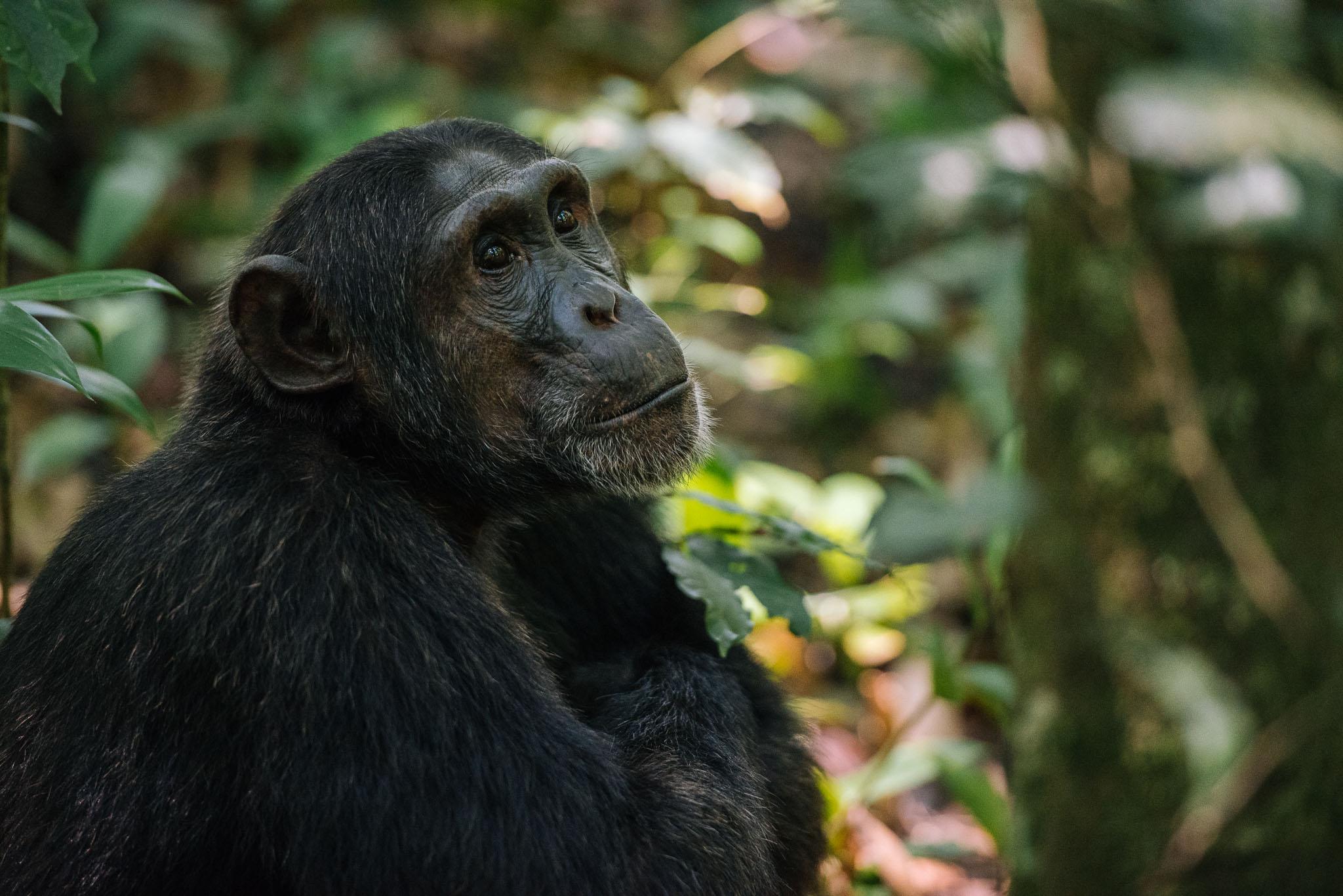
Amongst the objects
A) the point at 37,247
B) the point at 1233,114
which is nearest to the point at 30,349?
the point at 1233,114

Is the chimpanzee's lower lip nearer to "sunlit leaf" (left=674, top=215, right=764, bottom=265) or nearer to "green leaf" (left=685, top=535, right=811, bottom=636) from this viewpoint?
"green leaf" (left=685, top=535, right=811, bottom=636)

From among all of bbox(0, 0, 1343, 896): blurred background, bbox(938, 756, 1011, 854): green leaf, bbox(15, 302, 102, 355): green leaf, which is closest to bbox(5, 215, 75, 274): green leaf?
bbox(0, 0, 1343, 896): blurred background

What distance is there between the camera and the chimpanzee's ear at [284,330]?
3.32 metres

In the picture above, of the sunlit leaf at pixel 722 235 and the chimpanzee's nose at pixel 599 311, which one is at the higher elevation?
the chimpanzee's nose at pixel 599 311

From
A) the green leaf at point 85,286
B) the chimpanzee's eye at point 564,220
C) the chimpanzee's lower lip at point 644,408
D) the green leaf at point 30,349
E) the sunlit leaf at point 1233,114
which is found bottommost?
the chimpanzee's lower lip at point 644,408

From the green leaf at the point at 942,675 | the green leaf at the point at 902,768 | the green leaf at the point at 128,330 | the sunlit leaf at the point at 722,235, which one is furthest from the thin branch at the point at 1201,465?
Answer: the green leaf at the point at 128,330

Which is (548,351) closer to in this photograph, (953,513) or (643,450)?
(643,450)

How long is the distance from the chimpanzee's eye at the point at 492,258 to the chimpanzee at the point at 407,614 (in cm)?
1

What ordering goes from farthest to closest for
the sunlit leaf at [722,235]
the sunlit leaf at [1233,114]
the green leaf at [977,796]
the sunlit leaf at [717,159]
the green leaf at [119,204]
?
the sunlit leaf at [722,235] < the sunlit leaf at [717,159] < the green leaf at [119,204] < the green leaf at [977,796] < the sunlit leaf at [1233,114]

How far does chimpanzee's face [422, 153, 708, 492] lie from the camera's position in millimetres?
3367

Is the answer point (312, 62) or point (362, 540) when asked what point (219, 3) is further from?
point (362, 540)

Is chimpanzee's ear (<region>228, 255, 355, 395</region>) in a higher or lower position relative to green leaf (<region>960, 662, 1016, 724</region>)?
higher

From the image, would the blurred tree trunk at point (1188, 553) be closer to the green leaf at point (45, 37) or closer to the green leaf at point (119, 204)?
the green leaf at point (45, 37)

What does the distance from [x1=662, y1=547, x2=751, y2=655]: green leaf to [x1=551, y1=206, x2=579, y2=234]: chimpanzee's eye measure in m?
1.02
